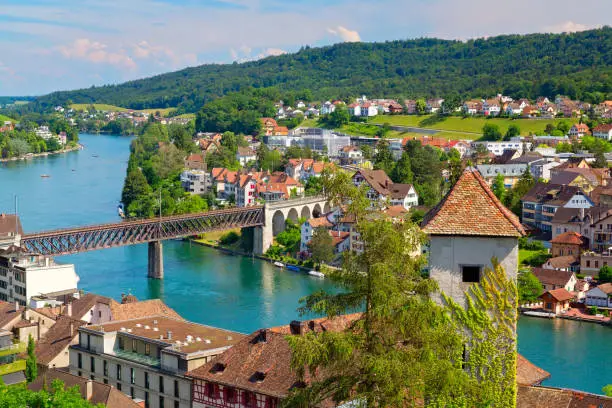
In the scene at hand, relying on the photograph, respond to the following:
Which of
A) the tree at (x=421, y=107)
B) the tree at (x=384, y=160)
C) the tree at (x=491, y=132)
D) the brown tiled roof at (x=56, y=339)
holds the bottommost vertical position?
the brown tiled roof at (x=56, y=339)

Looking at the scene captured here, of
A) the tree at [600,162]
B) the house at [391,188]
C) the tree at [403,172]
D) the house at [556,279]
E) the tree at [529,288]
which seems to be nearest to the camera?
the tree at [529,288]

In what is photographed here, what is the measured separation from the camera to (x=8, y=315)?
29.0 metres

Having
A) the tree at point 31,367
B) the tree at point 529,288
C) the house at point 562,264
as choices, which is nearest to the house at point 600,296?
the tree at point 529,288

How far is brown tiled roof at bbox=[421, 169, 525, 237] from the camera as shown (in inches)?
443

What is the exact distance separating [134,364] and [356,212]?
13680 millimetres

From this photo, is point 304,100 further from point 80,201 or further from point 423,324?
point 423,324

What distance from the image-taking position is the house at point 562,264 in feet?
156

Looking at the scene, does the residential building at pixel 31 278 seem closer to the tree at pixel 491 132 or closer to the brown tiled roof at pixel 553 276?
the brown tiled roof at pixel 553 276

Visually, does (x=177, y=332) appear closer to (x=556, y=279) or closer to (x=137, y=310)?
(x=137, y=310)

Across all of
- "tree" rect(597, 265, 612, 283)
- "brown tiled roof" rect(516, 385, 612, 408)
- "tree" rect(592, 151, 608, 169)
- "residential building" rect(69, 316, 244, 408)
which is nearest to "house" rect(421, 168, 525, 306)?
"brown tiled roof" rect(516, 385, 612, 408)

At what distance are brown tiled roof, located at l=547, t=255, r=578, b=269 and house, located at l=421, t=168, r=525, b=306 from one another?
3772 cm

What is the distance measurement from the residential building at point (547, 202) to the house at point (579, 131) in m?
29.0

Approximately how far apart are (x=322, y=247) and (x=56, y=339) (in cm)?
2709

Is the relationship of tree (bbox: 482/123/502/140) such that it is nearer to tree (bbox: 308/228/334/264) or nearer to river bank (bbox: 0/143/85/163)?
tree (bbox: 308/228/334/264)
